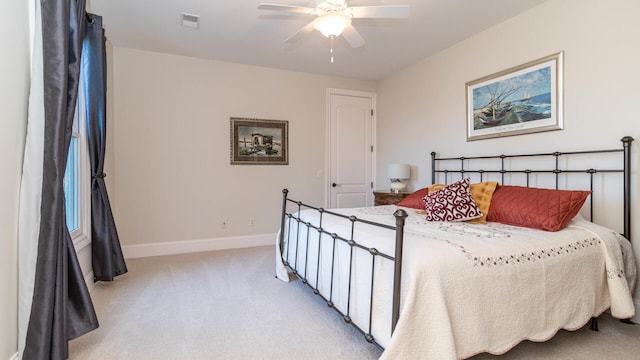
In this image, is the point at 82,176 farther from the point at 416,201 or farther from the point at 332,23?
the point at 416,201

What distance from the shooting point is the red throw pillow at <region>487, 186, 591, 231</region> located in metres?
2.14

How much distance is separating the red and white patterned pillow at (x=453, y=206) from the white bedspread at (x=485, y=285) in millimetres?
231

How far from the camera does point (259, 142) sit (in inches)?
178

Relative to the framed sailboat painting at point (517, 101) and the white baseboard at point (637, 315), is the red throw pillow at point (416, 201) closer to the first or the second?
the framed sailboat painting at point (517, 101)

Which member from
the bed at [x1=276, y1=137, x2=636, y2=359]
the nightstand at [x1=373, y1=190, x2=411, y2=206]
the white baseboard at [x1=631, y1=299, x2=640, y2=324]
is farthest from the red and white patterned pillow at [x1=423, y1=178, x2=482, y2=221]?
the nightstand at [x1=373, y1=190, x2=411, y2=206]

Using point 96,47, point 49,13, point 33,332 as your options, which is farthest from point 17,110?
point 96,47

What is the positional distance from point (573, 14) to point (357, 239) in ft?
8.50

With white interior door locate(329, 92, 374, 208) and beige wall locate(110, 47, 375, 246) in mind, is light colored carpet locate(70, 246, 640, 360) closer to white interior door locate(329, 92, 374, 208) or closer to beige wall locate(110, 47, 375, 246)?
beige wall locate(110, 47, 375, 246)

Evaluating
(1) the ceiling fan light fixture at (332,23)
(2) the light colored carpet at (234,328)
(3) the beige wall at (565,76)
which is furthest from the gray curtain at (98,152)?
(3) the beige wall at (565,76)

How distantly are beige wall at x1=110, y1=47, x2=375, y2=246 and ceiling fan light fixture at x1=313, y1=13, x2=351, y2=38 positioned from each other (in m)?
2.28

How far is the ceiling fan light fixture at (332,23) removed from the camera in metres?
2.27

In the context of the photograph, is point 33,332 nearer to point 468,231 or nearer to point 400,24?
point 468,231

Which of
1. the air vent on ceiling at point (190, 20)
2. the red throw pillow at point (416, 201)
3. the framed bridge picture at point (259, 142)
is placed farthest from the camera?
the framed bridge picture at point (259, 142)

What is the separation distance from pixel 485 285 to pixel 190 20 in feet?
10.8
